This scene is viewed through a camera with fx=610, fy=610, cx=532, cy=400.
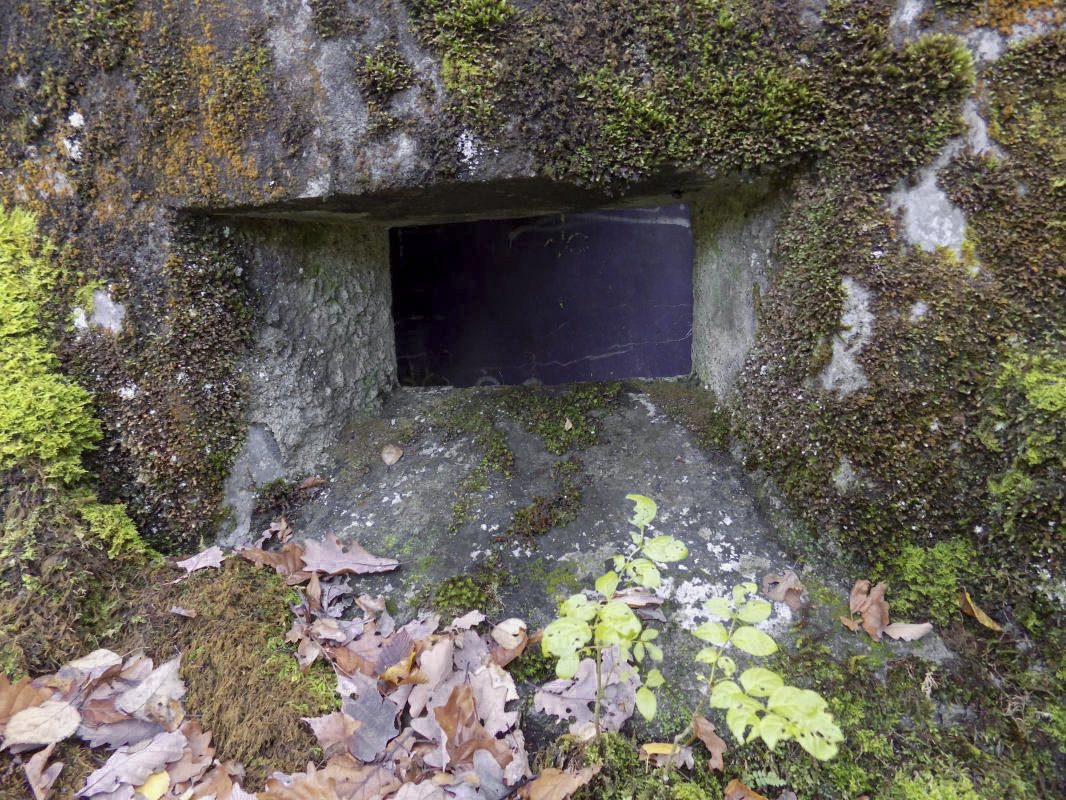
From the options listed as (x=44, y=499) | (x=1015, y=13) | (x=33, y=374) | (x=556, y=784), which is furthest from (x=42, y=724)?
(x=1015, y=13)

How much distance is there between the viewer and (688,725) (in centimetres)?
163

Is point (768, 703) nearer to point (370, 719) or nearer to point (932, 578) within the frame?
point (932, 578)

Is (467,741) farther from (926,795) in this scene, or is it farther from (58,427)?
(58,427)

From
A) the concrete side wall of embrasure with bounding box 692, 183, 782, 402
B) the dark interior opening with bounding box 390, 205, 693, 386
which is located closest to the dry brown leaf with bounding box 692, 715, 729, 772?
the concrete side wall of embrasure with bounding box 692, 183, 782, 402

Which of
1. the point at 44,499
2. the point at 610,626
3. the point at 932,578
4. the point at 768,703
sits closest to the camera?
the point at 768,703

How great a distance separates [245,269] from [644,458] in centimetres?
164

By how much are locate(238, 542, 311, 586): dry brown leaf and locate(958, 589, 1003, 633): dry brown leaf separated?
6.62 ft

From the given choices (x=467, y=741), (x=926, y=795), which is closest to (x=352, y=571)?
(x=467, y=741)

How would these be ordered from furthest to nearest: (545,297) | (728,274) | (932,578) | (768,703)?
(545,297) → (728,274) → (932,578) → (768,703)

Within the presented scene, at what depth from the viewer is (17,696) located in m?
1.68

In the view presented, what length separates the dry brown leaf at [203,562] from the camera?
2.12 m

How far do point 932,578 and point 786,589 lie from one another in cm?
39

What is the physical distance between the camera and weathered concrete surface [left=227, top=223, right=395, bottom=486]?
2314 mm

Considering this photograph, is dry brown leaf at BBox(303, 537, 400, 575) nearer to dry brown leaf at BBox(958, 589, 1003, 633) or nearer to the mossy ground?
the mossy ground
